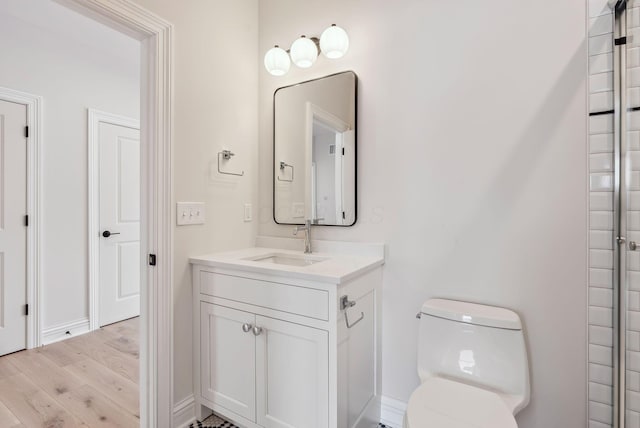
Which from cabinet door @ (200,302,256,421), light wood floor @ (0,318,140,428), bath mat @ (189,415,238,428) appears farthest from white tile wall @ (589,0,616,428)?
light wood floor @ (0,318,140,428)

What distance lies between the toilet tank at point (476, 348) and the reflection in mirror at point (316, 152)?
0.69 meters

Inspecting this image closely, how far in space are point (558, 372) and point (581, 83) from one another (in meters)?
1.18

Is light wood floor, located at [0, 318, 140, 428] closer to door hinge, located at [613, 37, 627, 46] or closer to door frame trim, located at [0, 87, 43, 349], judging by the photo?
door frame trim, located at [0, 87, 43, 349]

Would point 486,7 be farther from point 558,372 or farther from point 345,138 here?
point 558,372

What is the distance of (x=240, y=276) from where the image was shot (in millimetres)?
1461

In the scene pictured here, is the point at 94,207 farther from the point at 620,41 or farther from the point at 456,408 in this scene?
the point at 620,41

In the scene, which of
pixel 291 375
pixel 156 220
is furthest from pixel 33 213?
pixel 291 375

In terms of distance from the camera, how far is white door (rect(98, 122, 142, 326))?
2.90m

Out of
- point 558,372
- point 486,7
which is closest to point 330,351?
point 558,372

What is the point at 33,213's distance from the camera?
8.00 ft

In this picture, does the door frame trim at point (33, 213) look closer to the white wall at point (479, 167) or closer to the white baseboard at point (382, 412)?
the white baseboard at point (382, 412)

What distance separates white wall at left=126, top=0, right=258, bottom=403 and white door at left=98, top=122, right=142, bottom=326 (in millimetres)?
1798

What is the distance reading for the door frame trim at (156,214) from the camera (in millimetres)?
1460

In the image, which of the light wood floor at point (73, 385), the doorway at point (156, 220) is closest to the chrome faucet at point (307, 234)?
the doorway at point (156, 220)
